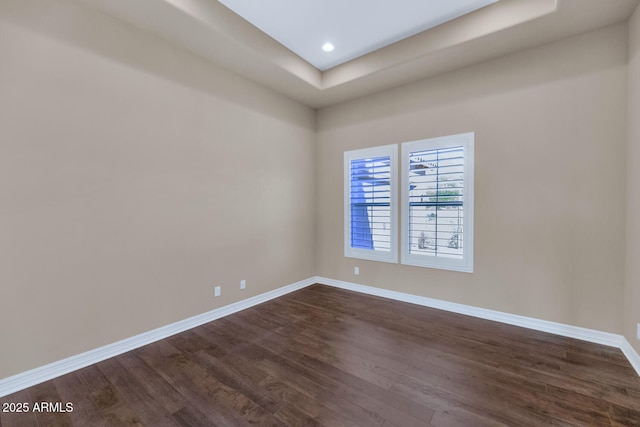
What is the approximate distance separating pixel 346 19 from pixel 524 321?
3.90m

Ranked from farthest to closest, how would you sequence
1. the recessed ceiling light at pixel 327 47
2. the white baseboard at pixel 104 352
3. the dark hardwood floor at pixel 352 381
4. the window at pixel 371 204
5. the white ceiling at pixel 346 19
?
the window at pixel 371 204 < the recessed ceiling light at pixel 327 47 < the white ceiling at pixel 346 19 < the white baseboard at pixel 104 352 < the dark hardwood floor at pixel 352 381

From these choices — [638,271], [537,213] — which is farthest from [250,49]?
[638,271]

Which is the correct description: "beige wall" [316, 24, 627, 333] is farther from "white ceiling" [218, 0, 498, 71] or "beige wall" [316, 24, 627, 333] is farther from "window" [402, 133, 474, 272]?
"white ceiling" [218, 0, 498, 71]

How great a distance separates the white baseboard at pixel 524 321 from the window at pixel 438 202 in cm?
50

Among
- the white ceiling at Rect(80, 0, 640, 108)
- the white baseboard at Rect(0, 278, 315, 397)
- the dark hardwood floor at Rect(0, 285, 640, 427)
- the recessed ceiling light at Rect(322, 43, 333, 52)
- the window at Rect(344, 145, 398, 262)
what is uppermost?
the recessed ceiling light at Rect(322, 43, 333, 52)

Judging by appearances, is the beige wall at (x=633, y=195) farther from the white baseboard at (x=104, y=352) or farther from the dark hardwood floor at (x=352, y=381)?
the white baseboard at (x=104, y=352)

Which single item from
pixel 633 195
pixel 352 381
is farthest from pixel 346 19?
pixel 352 381

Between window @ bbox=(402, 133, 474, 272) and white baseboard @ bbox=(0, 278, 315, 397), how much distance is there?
2.51 meters

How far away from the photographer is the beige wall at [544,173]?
2631mm

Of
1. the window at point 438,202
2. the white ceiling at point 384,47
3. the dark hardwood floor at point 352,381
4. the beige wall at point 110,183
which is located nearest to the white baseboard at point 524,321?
the dark hardwood floor at point 352,381

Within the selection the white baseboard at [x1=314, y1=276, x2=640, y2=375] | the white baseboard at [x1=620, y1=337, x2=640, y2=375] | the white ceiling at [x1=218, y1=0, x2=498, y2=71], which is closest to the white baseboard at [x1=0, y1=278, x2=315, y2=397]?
the white baseboard at [x1=314, y1=276, x2=640, y2=375]

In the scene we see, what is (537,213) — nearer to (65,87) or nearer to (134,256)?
(134,256)

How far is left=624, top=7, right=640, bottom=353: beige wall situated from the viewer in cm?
230

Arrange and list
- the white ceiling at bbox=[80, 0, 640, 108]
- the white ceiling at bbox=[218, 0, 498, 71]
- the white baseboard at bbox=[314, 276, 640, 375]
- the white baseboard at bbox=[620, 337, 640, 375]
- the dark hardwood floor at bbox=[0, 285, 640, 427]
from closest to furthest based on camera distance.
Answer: the dark hardwood floor at bbox=[0, 285, 640, 427] < the white baseboard at bbox=[620, 337, 640, 375] < the white ceiling at bbox=[80, 0, 640, 108] < the white baseboard at bbox=[314, 276, 640, 375] < the white ceiling at bbox=[218, 0, 498, 71]
